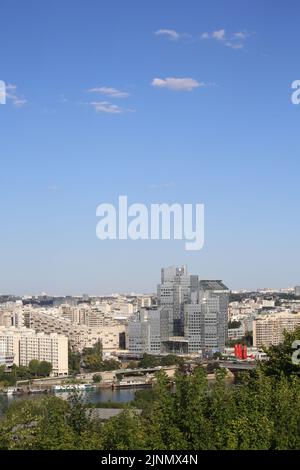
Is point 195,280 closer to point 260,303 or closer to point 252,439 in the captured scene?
point 260,303

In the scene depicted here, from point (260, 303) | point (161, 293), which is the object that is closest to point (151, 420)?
point (161, 293)

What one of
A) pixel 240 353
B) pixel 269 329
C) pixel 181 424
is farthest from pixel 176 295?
pixel 181 424

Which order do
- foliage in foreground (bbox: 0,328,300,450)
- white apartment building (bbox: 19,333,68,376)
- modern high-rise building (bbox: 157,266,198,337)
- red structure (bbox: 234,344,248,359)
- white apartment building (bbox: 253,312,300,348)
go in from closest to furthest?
foliage in foreground (bbox: 0,328,300,450), white apartment building (bbox: 19,333,68,376), red structure (bbox: 234,344,248,359), white apartment building (bbox: 253,312,300,348), modern high-rise building (bbox: 157,266,198,337)

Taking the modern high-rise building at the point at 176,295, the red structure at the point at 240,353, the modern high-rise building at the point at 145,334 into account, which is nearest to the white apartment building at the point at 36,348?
the modern high-rise building at the point at 145,334

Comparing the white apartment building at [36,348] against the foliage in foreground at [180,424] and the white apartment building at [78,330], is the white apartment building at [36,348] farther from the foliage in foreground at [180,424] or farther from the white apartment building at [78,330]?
the foliage in foreground at [180,424]

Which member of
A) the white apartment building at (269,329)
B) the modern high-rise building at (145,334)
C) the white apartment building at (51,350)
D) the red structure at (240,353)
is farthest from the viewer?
the white apartment building at (269,329)

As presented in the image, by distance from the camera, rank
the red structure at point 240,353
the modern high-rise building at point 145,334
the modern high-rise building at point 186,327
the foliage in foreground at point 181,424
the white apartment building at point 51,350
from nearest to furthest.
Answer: the foliage in foreground at point 181,424, the white apartment building at point 51,350, the red structure at point 240,353, the modern high-rise building at point 186,327, the modern high-rise building at point 145,334

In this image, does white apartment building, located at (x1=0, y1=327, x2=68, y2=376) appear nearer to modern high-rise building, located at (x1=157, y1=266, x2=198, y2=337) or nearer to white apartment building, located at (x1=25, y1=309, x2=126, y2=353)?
white apartment building, located at (x1=25, y1=309, x2=126, y2=353)

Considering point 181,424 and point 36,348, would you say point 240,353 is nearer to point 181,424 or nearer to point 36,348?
point 36,348

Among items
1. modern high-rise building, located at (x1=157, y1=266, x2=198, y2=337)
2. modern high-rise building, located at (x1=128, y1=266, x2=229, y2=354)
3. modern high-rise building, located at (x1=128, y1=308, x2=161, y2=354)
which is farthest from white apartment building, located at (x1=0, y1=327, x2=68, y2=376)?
modern high-rise building, located at (x1=157, y1=266, x2=198, y2=337)

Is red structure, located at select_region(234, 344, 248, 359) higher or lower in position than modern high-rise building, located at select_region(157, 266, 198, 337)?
lower

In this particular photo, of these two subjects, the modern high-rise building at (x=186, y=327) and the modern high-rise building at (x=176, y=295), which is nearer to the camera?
the modern high-rise building at (x=186, y=327)

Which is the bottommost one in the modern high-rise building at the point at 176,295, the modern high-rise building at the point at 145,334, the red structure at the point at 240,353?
the red structure at the point at 240,353

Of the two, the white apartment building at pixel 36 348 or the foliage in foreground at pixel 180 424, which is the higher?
the foliage in foreground at pixel 180 424
